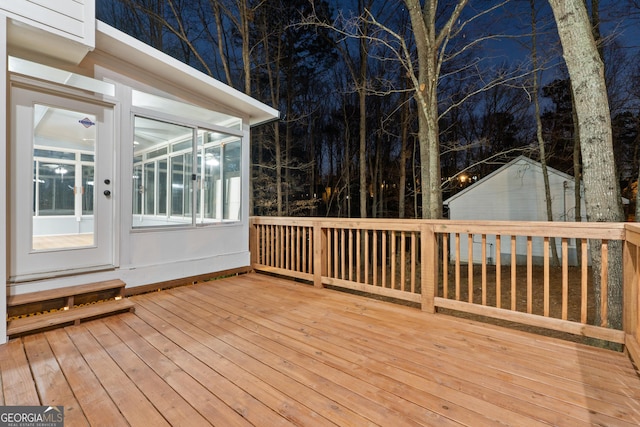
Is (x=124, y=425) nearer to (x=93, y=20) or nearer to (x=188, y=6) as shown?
(x=93, y=20)

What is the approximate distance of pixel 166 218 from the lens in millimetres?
4094

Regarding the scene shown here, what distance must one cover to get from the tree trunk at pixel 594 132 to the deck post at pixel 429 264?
1.34 meters

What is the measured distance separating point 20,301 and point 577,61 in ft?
17.5

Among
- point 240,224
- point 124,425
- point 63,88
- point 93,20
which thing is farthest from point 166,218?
point 124,425

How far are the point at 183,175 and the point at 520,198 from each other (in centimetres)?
1283

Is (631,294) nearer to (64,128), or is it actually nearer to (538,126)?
(64,128)

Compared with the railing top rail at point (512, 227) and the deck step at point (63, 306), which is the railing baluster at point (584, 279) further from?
the deck step at point (63, 306)

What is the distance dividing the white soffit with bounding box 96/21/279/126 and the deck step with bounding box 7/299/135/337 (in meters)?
2.62

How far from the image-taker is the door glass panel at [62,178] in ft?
9.84

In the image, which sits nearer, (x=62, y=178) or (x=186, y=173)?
(x=62, y=178)

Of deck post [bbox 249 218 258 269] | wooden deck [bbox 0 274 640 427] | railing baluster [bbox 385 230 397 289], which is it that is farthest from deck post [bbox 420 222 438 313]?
deck post [bbox 249 218 258 269]

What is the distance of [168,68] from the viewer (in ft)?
11.9

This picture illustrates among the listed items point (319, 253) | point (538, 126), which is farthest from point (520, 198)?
point (319, 253)

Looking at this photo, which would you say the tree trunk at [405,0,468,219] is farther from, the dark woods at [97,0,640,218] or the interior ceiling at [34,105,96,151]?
the interior ceiling at [34,105,96,151]
